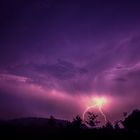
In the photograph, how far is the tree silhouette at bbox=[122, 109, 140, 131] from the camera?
1818 inches

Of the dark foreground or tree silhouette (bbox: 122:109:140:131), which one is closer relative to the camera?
the dark foreground

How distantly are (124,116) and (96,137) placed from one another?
32.3 meters

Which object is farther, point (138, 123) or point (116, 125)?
point (116, 125)

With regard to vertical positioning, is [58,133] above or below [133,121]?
below

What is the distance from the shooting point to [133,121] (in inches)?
1870

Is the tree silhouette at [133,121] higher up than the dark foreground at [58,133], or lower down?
higher up

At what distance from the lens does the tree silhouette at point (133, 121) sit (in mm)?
46188

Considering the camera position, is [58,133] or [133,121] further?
[133,121]

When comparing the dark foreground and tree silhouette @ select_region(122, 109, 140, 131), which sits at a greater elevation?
tree silhouette @ select_region(122, 109, 140, 131)

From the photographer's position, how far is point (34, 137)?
2186 cm

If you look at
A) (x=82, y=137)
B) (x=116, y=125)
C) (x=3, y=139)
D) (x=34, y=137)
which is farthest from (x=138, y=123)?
(x=3, y=139)

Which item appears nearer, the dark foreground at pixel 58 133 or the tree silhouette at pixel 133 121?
the dark foreground at pixel 58 133

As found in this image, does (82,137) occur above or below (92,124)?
below

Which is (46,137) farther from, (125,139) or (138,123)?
(138,123)
